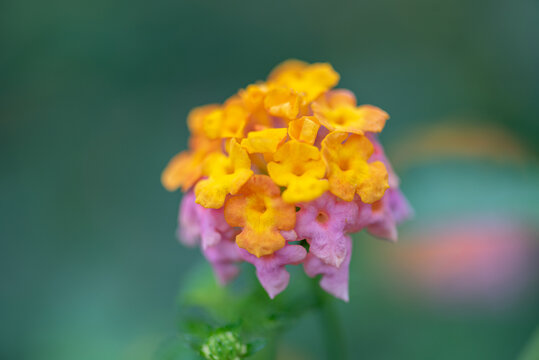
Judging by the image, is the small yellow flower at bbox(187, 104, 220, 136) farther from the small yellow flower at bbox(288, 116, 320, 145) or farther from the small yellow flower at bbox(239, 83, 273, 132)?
the small yellow flower at bbox(288, 116, 320, 145)

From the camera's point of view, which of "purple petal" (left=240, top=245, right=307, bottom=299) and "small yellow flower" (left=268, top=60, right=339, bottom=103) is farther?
"small yellow flower" (left=268, top=60, right=339, bottom=103)

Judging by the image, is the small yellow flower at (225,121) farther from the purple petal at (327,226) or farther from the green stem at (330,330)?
the green stem at (330,330)

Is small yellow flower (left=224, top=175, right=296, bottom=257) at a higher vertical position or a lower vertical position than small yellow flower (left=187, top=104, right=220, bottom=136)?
lower

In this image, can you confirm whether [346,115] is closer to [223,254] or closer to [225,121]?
[225,121]

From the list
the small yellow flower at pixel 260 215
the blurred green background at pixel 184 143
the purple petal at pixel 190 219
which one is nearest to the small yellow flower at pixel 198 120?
the purple petal at pixel 190 219

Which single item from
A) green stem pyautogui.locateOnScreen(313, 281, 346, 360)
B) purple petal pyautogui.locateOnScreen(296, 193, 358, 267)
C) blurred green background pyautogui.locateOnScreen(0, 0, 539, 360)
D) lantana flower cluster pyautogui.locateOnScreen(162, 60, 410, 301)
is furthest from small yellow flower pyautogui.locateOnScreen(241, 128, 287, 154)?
blurred green background pyautogui.locateOnScreen(0, 0, 539, 360)

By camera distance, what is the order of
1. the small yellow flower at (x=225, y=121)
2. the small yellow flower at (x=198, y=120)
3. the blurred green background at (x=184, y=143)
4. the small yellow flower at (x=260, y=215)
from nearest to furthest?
the small yellow flower at (x=260, y=215), the small yellow flower at (x=225, y=121), the small yellow flower at (x=198, y=120), the blurred green background at (x=184, y=143)

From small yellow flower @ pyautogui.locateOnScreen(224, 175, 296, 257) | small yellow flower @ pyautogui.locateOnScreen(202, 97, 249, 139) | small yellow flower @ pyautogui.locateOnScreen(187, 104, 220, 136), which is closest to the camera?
small yellow flower @ pyautogui.locateOnScreen(224, 175, 296, 257)
